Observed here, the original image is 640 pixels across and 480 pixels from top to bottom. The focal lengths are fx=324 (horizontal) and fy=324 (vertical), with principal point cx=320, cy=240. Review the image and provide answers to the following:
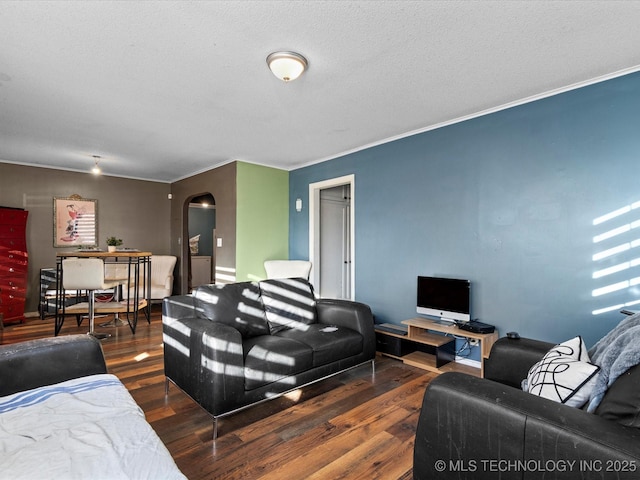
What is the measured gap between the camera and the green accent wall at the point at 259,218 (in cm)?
481

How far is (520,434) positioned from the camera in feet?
3.86

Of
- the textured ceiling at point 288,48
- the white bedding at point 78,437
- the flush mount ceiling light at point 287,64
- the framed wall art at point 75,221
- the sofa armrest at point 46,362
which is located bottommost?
the white bedding at point 78,437

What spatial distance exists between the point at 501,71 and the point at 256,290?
2.65m

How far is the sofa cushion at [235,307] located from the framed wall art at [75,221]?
171 inches

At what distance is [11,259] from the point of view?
4.87 metres

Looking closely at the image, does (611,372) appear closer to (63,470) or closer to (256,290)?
(63,470)

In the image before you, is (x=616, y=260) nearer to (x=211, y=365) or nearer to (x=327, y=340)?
(x=327, y=340)

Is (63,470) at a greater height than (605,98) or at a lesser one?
lesser

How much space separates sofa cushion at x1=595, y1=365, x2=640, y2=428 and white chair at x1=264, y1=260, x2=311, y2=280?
11.8 feet

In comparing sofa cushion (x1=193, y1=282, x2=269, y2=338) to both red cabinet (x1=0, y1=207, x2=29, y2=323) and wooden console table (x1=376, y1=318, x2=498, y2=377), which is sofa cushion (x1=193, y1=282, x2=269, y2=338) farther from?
red cabinet (x1=0, y1=207, x2=29, y2=323)

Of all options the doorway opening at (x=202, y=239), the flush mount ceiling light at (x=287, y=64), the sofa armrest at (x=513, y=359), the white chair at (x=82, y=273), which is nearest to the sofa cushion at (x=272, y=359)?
the sofa armrest at (x=513, y=359)

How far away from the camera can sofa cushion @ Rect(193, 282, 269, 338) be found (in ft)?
8.55

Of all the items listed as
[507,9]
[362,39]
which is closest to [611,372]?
[507,9]

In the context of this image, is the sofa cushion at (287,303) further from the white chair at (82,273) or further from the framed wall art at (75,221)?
the framed wall art at (75,221)
